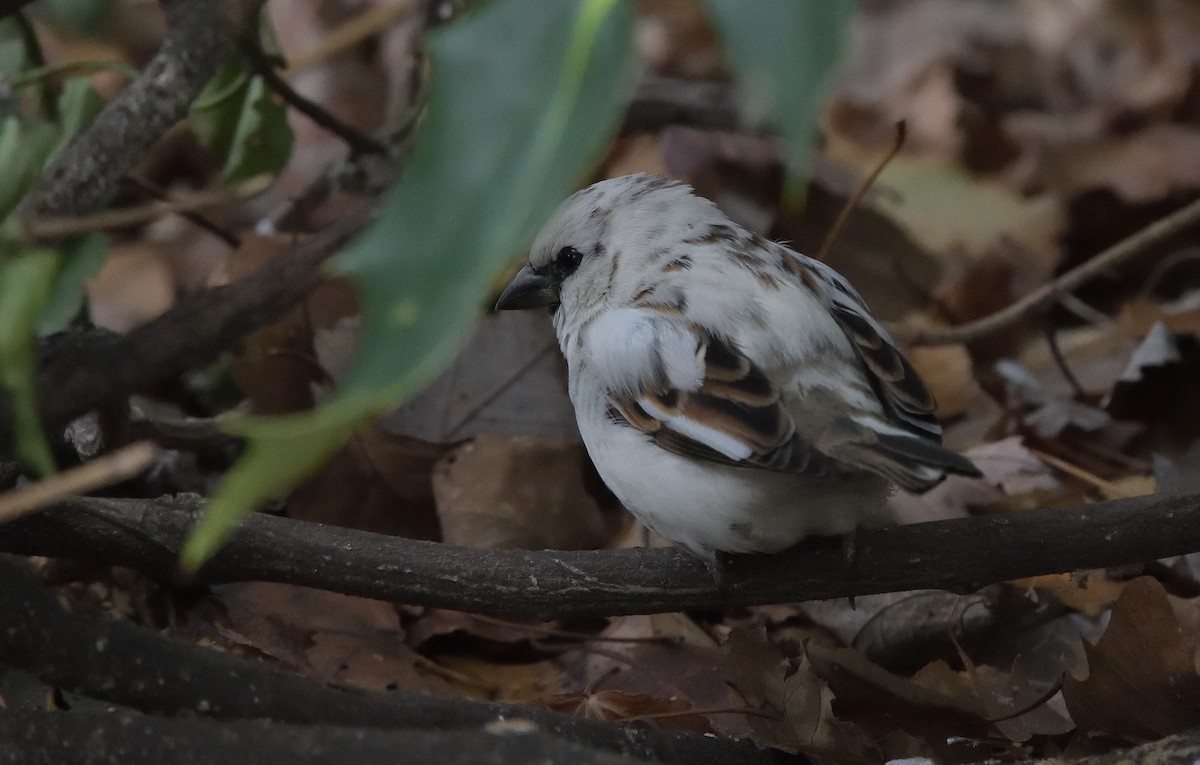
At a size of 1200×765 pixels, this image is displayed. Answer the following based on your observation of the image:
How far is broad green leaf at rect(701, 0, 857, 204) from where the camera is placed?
42.4 inches

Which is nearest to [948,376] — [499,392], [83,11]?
[499,392]

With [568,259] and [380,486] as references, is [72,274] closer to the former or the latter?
[568,259]

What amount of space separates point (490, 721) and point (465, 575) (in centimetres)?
33

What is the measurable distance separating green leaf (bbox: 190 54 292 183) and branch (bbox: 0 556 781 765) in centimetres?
167

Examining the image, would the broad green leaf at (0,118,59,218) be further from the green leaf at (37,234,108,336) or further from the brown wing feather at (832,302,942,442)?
the brown wing feather at (832,302,942,442)

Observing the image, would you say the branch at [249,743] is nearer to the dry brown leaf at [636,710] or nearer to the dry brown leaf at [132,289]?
the dry brown leaf at [636,710]

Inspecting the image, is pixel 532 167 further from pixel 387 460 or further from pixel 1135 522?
pixel 387 460

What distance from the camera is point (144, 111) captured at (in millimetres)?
2889

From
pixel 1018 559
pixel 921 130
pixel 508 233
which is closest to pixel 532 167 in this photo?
pixel 508 233

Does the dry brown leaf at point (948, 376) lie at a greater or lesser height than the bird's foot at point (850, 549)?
lesser

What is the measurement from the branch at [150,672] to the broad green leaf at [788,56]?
4.59 feet

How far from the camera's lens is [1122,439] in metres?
4.17

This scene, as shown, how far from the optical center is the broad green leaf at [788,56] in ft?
3.53

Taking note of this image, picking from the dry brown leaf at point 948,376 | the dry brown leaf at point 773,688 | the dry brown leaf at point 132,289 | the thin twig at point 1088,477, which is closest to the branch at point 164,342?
the dry brown leaf at point 773,688
